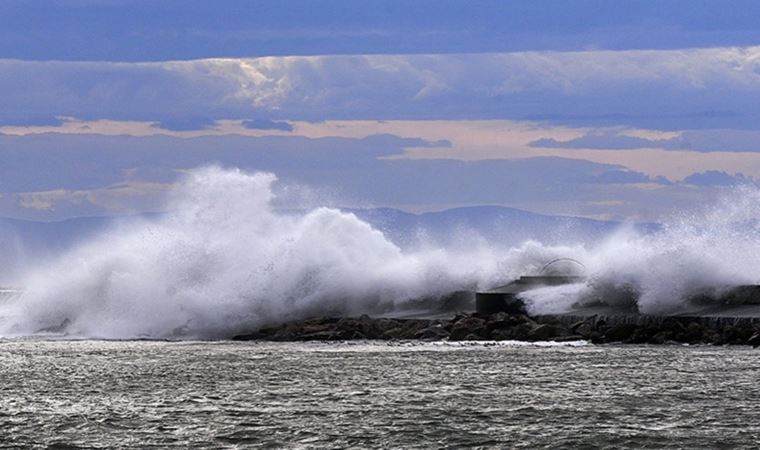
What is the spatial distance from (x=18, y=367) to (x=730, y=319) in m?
Answer: 14.2

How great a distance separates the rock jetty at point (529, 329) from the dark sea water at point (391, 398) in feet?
4.65

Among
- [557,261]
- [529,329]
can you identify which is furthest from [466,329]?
[557,261]

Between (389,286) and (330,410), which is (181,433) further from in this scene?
(389,286)

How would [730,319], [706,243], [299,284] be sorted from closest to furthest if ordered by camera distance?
[730,319] → [706,243] → [299,284]

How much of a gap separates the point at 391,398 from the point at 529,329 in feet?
42.2

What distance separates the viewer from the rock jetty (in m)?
30.5

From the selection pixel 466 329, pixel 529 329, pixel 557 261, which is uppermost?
pixel 557 261

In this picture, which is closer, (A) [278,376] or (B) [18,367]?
(A) [278,376]

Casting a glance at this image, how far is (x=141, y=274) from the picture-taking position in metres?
42.2

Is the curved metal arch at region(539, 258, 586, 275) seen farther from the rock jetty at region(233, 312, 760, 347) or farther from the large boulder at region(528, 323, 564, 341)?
the large boulder at region(528, 323, 564, 341)

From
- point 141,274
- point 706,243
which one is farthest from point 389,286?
point 706,243

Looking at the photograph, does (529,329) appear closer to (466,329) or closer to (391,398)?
(466,329)

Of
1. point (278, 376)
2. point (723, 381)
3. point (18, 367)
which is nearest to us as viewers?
point (723, 381)

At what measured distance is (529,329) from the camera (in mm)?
33094
